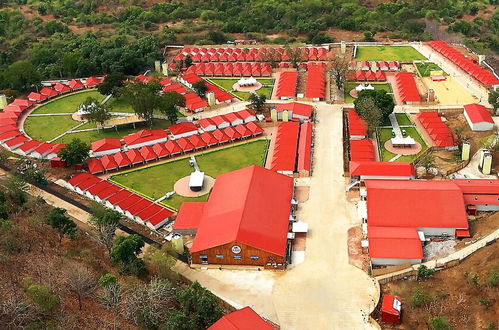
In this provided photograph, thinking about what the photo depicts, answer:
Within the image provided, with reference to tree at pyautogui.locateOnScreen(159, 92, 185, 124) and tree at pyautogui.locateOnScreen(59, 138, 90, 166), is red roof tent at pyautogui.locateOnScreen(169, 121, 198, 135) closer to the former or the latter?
tree at pyautogui.locateOnScreen(159, 92, 185, 124)

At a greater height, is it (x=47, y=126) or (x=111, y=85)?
(x=111, y=85)

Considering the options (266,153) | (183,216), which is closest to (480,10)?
(266,153)

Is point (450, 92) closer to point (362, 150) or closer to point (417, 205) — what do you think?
point (362, 150)

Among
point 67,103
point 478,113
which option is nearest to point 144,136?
point 67,103

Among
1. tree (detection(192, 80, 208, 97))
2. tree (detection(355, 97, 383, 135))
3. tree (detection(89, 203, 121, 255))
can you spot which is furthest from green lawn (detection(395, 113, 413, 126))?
tree (detection(89, 203, 121, 255))

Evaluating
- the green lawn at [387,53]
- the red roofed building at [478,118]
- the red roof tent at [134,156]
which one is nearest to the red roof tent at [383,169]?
the red roofed building at [478,118]

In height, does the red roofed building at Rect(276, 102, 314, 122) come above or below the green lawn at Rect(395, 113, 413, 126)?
above
